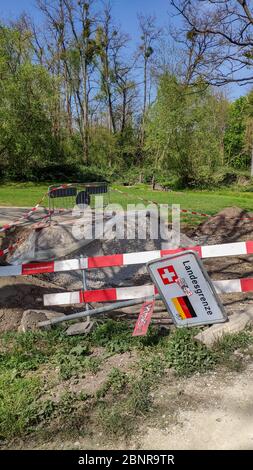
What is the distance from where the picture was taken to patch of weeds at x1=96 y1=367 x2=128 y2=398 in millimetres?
3506

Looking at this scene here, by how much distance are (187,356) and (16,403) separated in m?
1.62

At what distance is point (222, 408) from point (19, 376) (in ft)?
6.50

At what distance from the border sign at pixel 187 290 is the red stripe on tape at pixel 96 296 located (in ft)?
2.95

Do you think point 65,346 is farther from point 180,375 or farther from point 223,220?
point 223,220

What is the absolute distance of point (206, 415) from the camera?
10.1ft

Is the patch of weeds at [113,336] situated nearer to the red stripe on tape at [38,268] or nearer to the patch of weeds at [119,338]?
the patch of weeds at [119,338]

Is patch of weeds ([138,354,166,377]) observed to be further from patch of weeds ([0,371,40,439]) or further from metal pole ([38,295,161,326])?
patch of weeds ([0,371,40,439])

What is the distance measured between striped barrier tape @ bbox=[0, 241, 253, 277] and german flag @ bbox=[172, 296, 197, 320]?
0.69 m

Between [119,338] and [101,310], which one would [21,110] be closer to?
[101,310]

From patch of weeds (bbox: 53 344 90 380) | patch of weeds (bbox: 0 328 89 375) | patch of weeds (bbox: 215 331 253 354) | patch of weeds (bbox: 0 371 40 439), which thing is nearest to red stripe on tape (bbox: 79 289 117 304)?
patch of weeds (bbox: 0 328 89 375)

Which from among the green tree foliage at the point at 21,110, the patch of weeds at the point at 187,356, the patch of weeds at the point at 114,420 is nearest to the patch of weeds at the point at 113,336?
the patch of weeds at the point at 187,356

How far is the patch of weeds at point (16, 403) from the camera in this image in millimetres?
3092
